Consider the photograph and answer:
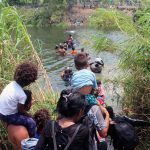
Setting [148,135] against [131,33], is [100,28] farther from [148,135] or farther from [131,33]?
[148,135]

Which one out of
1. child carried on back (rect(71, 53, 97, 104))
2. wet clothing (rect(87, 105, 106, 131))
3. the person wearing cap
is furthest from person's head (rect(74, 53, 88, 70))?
the person wearing cap

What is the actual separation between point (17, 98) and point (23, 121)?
0.94 ft

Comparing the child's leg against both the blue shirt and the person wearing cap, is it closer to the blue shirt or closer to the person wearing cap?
the blue shirt

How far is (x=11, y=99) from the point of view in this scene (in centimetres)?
394

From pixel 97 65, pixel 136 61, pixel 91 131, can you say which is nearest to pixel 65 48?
pixel 97 65

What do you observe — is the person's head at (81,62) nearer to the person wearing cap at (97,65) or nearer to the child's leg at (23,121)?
the child's leg at (23,121)

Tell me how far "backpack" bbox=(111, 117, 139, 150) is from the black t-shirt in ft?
2.24

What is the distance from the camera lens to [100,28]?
6.56m

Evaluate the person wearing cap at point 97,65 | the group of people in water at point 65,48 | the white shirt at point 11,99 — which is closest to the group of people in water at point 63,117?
the white shirt at point 11,99

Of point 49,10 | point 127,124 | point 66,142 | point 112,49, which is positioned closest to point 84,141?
point 66,142

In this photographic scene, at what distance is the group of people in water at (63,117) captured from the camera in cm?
324

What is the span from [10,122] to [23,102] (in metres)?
0.28

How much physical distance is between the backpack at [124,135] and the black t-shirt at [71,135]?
682mm

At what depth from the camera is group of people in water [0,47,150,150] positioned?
3.24 m
